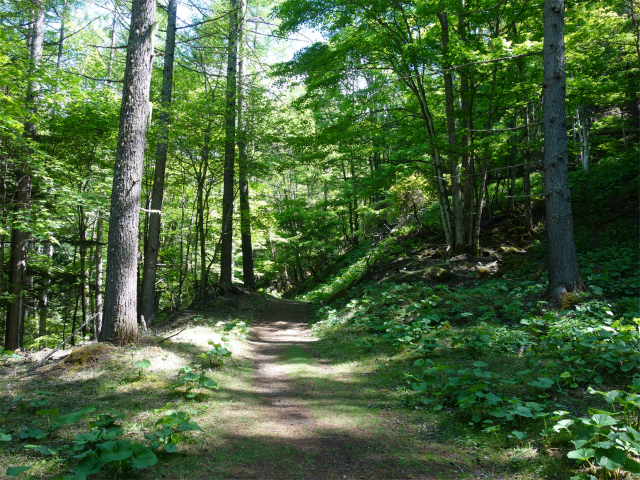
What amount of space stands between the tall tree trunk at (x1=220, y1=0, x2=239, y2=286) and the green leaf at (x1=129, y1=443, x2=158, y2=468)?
30.1 feet

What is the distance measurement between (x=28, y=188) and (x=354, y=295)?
9581 mm

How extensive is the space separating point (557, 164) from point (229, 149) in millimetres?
9145

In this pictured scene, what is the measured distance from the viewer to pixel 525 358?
14.6ft

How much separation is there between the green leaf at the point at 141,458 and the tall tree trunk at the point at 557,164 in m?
6.18

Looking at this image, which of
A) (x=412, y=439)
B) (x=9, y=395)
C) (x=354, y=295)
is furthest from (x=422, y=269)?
(x=9, y=395)

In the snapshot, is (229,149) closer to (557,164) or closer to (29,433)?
(557,164)

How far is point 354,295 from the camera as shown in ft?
36.0

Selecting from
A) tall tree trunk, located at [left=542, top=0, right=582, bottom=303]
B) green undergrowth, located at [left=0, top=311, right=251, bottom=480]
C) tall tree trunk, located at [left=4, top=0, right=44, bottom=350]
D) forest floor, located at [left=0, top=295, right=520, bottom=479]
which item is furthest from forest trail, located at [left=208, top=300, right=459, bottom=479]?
tall tree trunk, located at [left=4, top=0, right=44, bottom=350]

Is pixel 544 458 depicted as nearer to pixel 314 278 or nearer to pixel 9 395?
pixel 9 395

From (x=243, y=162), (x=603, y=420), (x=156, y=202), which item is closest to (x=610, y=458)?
(x=603, y=420)

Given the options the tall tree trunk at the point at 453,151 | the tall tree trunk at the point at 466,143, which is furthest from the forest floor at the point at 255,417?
the tall tree trunk at the point at 466,143

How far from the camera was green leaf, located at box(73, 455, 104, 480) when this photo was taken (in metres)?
2.15

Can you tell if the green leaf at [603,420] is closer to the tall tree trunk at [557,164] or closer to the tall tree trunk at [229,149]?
the tall tree trunk at [557,164]

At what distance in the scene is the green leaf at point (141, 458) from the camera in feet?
7.48
